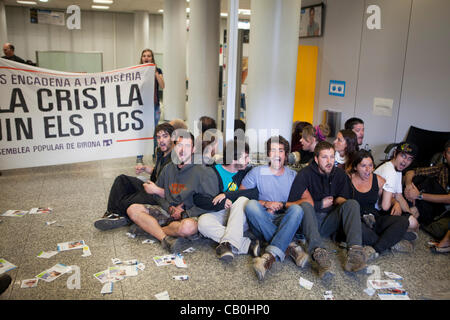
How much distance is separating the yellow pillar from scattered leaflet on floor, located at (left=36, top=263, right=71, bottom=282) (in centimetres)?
574

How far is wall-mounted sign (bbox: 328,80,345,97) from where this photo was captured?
23.5 feet

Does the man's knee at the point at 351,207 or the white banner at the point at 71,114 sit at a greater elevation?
the white banner at the point at 71,114

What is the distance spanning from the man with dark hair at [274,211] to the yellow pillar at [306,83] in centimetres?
434

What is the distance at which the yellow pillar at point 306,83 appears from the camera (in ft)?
25.7

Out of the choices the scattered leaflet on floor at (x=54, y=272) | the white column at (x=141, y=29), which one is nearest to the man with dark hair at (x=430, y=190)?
the scattered leaflet on floor at (x=54, y=272)

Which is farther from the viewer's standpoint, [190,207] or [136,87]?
[136,87]

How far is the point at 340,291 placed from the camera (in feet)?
10.5

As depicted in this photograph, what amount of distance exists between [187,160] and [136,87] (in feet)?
8.82

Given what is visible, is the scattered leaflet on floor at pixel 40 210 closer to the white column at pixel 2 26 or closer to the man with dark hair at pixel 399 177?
the man with dark hair at pixel 399 177

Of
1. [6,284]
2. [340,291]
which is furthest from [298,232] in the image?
[6,284]

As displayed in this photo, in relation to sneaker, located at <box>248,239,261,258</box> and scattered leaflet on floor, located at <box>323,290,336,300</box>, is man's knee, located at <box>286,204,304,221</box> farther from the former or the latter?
scattered leaflet on floor, located at <box>323,290,336,300</box>

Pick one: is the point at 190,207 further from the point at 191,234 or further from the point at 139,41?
the point at 139,41

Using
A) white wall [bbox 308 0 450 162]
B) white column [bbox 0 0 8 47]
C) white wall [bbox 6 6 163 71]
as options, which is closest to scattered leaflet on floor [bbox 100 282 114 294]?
white wall [bbox 308 0 450 162]

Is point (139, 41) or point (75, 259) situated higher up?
point (139, 41)
